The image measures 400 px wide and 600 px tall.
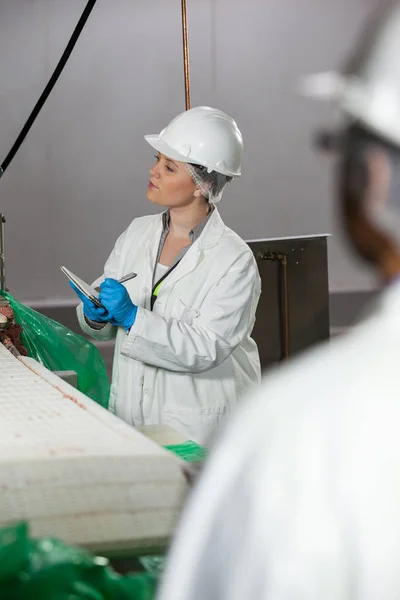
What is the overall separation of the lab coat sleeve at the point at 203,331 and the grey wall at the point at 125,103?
14.7 feet

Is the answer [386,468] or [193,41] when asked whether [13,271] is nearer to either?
[193,41]

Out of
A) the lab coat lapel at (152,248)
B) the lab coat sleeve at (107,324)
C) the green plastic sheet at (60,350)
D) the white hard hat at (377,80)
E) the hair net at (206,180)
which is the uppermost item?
the white hard hat at (377,80)

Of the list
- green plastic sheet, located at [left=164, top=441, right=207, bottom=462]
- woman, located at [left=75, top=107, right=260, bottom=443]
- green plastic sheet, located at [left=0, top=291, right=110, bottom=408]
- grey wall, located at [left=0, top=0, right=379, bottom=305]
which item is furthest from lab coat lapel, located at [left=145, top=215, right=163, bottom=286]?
grey wall, located at [left=0, top=0, right=379, bottom=305]

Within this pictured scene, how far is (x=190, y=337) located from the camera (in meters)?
2.50

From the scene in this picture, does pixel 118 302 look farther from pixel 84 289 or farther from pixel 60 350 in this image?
pixel 60 350

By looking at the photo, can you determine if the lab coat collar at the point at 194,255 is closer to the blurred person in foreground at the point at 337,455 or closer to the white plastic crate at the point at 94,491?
the white plastic crate at the point at 94,491

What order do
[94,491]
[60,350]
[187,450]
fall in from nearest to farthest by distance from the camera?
[94,491], [187,450], [60,350]

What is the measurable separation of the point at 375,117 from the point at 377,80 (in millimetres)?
27

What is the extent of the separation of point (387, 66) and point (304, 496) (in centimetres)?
30

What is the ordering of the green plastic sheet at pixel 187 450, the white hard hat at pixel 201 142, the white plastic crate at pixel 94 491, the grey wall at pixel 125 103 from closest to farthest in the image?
the white plastic crate at pixel 94 491 → the green plastic sheet at pixel 187 450 → the white hard hat at pixel 201 142 → the grey wall at pixel 125 103

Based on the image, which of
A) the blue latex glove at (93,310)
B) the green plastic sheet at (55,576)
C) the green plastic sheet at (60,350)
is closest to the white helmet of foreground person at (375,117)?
the green plastic sheet at (55,576)

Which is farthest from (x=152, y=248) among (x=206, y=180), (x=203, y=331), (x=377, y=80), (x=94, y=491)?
(x=377, y=80)

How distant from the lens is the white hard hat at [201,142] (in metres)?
2.64

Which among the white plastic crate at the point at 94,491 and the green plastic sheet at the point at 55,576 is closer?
the green plastic sheet at the point at 55,576
